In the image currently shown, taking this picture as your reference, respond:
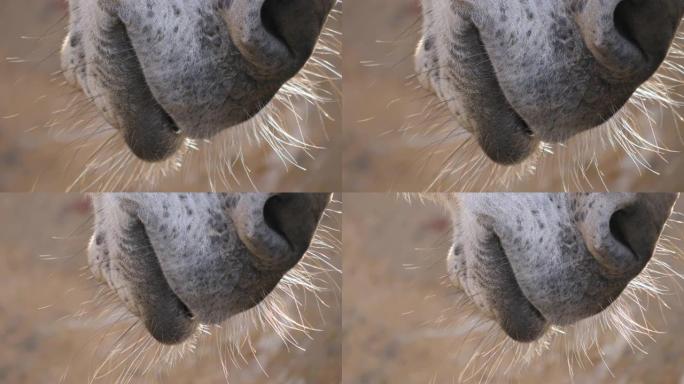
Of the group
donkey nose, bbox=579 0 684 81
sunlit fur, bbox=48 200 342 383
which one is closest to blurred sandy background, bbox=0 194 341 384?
sunlit fur, bbox=48 200 342 383

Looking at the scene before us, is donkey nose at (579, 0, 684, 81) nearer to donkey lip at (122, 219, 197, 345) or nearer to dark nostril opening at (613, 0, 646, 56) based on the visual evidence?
dark nostril opening at (613, 0, 646, 56)

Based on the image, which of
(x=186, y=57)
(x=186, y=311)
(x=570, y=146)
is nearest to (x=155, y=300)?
(x=186, y=311)

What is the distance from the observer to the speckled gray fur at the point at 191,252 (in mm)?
1213

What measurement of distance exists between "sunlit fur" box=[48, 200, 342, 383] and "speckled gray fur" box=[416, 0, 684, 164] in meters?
0.24

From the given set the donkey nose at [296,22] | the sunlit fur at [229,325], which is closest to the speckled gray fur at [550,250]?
the sunlit fur at [229,325]

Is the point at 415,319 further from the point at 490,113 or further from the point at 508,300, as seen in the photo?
the point at 490,113

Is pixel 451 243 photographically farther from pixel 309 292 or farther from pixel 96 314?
pixel 96 314

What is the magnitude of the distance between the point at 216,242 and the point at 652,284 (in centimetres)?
55

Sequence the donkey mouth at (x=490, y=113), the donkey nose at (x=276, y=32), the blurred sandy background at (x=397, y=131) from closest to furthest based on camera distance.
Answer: the donkey nose at (x=276, y=32) < the donkey mouth at (x=490, y=113) < the blurred sandy background at (x=397, y=131)

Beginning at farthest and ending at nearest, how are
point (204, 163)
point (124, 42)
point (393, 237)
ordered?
point (393, 237) < point (204, 163) < point (124, 42)

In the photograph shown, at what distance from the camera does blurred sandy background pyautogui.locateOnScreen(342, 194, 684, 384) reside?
4.54 ft

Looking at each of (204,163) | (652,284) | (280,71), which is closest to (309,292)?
(204,163)

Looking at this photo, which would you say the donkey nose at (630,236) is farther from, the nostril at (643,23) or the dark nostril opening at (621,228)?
the nostril at (643,23)

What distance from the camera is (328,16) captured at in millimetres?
1305
